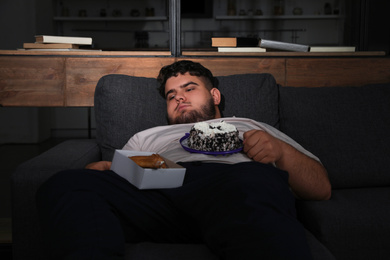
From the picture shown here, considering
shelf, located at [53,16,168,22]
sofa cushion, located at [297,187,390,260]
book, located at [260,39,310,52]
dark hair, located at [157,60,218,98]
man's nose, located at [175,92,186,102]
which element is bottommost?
sofa cushion, located at [297,187,390,260]

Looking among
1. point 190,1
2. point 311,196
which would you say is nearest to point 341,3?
point 190,1

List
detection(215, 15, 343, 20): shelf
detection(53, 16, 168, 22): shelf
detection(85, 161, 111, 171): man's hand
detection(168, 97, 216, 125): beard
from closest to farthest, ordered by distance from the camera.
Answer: detection(85, 161, 111, 171): man's hand → detection(168, 97, 216, 125): beard → detection(53, 16, 168, 22): shelf → detection(215, 15, 343, 20): shelf

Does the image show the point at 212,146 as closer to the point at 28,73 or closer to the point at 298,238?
the point at 298,238

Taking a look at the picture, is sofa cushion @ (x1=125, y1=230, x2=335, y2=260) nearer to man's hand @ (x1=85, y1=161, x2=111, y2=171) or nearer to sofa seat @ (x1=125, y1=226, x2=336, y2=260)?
sofa seat @ (x1=125, y1=226, x2=336, y2=260)

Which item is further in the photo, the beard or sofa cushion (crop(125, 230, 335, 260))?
the beard

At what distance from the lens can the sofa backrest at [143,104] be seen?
1795mm

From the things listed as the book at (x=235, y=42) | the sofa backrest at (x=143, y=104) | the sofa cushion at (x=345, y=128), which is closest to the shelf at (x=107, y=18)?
the book at (x=235, y=42)

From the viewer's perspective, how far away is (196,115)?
65.1 inches

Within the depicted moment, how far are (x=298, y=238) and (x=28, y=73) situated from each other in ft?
5.79

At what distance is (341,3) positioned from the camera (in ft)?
21.4

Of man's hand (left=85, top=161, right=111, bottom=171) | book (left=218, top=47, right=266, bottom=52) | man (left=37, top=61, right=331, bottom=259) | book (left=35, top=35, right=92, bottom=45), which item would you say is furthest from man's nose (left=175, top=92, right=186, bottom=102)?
book (left=35, top=35, right=92, bottom=45)

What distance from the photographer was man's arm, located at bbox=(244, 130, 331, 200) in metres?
1.30

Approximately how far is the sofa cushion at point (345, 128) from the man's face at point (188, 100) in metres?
0.41

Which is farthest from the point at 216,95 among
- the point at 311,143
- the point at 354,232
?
the point at 354,232
